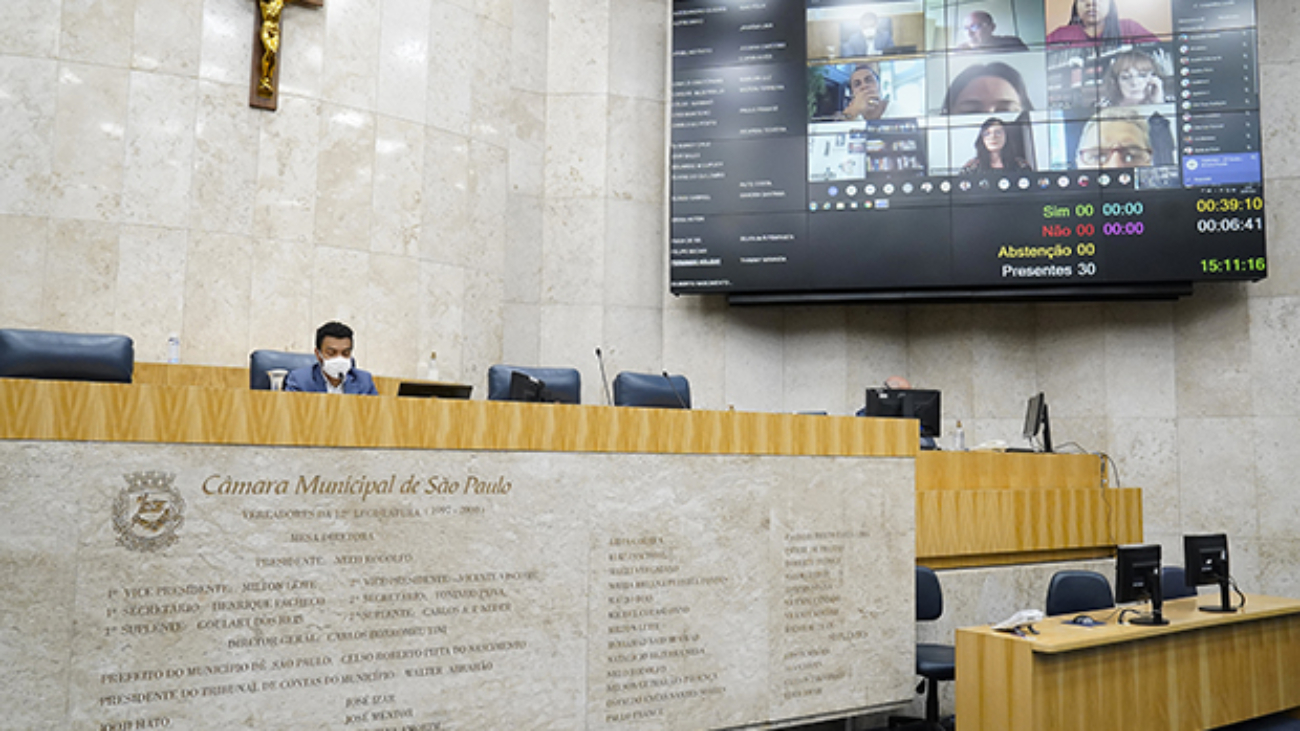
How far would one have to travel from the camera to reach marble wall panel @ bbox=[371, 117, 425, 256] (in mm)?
6812

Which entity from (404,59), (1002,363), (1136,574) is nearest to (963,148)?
(1002,363)

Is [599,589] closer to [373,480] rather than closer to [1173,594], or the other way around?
[373,480]

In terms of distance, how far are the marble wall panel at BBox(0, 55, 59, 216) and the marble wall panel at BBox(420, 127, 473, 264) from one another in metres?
2.32

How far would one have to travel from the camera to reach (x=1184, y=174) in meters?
6.92

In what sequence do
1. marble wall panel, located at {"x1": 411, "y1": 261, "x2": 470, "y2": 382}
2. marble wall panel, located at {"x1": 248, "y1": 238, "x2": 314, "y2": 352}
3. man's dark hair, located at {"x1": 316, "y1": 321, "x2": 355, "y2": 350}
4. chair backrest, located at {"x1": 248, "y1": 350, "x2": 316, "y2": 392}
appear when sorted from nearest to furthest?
man's dark hair, located at {"x1": 316, "y1": 321, "x2": 355, "y2": 350} < chair backrest, located at {"x1": 248, "y1": 350, "x2": 316, "y2": 392} < marble wall panel, located at {"x1": 248, "y1": 238, "x2": 314, "y2": 352} < marble wall panel, located at {"x1": 411, "y1": 261, "x2": 470, "y2": 382}

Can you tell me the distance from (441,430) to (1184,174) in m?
6.03

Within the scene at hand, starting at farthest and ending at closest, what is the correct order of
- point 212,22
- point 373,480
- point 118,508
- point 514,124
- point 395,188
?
point 514,124
point 395,188
point 212,22
point 373,480
point 118,508

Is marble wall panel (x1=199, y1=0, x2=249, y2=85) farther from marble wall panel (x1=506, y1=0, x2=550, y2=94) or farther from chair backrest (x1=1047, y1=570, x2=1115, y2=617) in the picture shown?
chair backrest (x1=1047, y1=570, x2=1115, y2=617)

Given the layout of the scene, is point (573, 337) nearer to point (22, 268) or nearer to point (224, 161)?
point (224, 161)

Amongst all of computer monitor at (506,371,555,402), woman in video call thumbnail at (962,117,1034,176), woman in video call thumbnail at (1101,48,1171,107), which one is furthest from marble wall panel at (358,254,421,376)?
woman in video call thumbnail at (1101,48,1171,107)

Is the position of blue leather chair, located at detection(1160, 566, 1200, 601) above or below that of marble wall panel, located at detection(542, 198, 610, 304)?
below

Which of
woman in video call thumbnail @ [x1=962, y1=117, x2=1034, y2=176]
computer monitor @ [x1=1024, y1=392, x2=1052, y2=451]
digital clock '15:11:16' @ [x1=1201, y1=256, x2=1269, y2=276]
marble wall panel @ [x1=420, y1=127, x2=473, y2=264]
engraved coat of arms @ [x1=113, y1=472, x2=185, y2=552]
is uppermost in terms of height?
woman in video call thumbnail @ [x1=962, y1=117, x2=1034, y2=176]

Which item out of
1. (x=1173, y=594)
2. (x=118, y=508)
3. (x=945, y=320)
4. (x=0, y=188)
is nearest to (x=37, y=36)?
(x=0, y=188)

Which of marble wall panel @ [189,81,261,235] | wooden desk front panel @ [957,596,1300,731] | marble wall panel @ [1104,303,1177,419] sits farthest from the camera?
marble wall panel @ [1104,303,1177,419]
